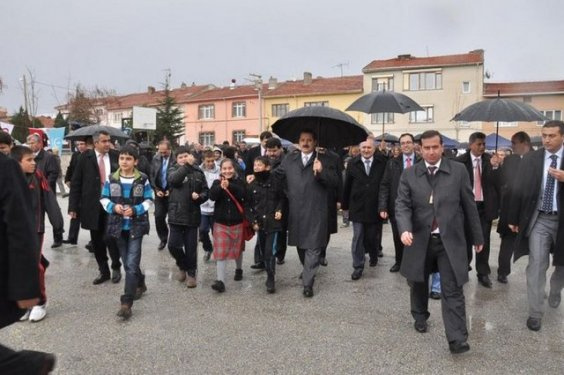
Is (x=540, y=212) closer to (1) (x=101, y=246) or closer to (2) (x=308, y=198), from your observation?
(2) (x=308, y=198)

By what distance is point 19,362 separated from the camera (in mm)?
2467

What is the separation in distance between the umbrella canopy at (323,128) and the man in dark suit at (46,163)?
14.8ft

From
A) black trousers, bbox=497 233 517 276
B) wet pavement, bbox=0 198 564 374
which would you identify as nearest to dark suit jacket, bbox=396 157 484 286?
wet pavement, bbox=0 198 564 374

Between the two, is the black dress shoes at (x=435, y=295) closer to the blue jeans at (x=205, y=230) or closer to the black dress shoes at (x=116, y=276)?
the blue jeans at (x=205, y=230)

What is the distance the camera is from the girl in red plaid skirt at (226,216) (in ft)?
18.8

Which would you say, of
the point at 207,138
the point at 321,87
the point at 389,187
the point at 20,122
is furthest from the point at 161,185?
the point at 207,138

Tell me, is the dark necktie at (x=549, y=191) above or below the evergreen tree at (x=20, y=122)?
below

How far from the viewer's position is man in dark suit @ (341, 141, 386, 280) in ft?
21.2

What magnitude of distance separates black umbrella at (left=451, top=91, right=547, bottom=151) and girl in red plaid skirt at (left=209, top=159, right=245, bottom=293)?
3263mm

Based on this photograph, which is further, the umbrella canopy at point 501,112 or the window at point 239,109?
the window at point 239,109

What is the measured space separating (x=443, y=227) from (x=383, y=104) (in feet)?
13.4

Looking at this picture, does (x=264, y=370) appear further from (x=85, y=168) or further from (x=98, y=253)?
(x=85, y=168)

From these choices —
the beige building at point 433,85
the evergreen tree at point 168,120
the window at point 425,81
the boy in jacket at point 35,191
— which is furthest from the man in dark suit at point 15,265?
the window at point 425,81

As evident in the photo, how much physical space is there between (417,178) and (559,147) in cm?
155
